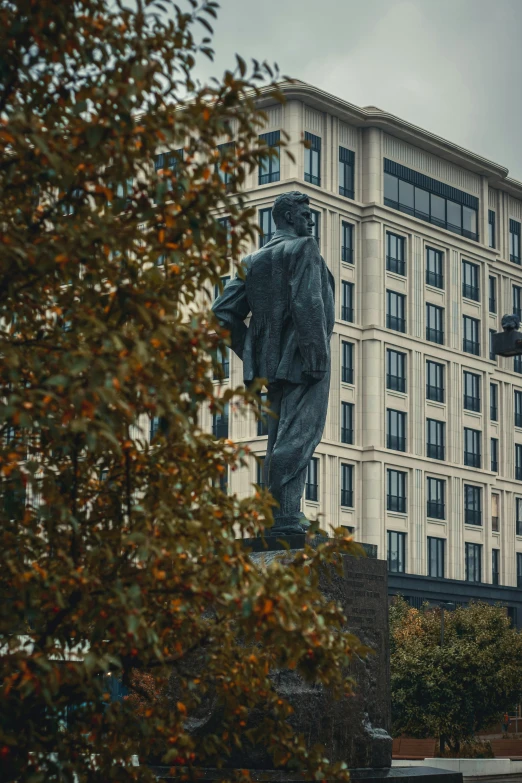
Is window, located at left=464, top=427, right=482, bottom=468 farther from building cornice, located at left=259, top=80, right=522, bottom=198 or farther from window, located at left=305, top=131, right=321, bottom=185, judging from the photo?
window, located at left=305, top=131, right=321, bottom=185

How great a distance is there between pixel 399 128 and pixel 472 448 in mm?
16614

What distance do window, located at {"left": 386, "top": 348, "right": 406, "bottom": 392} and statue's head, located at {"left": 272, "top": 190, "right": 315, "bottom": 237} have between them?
2134 inches

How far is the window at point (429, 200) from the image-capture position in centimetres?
6875

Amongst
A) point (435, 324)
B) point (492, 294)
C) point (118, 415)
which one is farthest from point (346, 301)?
point (118, 415)

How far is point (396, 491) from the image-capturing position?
217ft

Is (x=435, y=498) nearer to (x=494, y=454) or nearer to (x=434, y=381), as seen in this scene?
(x=434, y=381)

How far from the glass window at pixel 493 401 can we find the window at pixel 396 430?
8090 millimetres

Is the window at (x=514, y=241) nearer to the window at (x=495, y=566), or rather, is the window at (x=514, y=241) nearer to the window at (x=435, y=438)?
the window at (x=435, y=438)

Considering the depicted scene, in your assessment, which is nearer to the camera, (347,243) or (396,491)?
(396,491)

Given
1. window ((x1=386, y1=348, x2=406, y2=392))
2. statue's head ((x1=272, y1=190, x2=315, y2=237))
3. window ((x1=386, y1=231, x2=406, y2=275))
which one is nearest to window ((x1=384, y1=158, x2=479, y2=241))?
window ((x1=386, y1=231, x2=406, y2=275))

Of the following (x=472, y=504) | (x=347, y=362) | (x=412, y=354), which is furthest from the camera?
(x=472, y=504)

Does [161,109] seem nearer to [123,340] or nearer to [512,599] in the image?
[123,340]

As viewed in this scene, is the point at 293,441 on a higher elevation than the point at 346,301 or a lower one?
lower

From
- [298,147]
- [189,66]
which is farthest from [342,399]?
[189,66]
